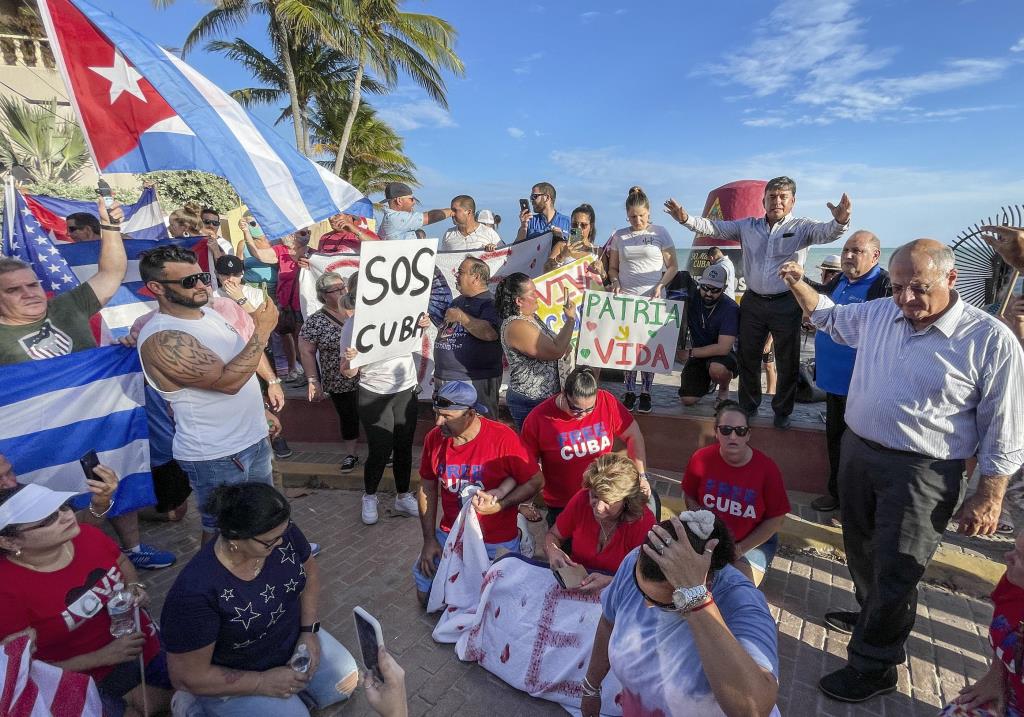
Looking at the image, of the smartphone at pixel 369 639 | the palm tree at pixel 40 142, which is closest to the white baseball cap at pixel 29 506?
the smartphone at pixel 369 639

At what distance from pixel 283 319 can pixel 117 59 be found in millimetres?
3806

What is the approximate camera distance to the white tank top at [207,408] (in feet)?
10.1

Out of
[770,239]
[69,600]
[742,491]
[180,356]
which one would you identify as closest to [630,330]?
[770,239]

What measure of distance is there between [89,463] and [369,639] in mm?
2779

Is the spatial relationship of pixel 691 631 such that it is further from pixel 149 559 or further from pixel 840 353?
pixel 149 559

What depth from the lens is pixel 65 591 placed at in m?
2.33

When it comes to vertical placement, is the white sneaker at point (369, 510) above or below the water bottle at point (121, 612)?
below

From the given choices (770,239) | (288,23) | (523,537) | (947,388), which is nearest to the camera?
(947,388)

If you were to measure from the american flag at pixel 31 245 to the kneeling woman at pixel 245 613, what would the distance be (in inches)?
140

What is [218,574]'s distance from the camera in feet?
7.60

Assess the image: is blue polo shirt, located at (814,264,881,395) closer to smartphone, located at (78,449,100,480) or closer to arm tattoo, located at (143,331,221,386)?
arm tattoo, located at (143,331,221,386)

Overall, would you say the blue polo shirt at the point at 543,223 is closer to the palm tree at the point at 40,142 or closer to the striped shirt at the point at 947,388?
the striped shirt at the point at 947,388

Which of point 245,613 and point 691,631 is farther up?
point 691,631

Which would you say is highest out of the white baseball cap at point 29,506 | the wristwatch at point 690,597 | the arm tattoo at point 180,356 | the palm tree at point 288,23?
the palm tree at point 288,23
